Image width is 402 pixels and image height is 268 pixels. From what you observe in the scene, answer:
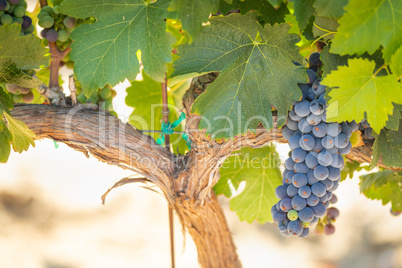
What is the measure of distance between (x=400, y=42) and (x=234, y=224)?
2.16m

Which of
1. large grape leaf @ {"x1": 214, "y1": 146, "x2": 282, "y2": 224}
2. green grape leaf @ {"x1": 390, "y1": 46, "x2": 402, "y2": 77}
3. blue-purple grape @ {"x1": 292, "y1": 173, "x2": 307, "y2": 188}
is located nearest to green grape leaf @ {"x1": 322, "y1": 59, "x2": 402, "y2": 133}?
green grape leaf @ {"x1": 390, "y1": 46, "x2": 402, "y2": 77}

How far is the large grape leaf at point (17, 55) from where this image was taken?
846mm

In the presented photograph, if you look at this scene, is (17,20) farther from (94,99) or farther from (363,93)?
(363,93)

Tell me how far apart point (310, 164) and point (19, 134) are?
1.95 ft

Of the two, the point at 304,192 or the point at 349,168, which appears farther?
the point at 349,168

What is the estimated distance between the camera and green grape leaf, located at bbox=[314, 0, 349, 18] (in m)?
0.68

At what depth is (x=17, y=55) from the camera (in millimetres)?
870

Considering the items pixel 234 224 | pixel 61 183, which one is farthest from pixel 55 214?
pixel 234 224

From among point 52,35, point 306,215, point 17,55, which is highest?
point 52,35

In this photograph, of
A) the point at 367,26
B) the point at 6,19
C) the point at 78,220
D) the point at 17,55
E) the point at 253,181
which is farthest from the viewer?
the point at 78,220

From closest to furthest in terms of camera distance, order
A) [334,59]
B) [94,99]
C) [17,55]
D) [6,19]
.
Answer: [334,59] < [17,55] < [6,19] < [94,99]

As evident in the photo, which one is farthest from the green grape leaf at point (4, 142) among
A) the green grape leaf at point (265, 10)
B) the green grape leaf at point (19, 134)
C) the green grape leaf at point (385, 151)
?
the green grape leaf at point (385, 151)

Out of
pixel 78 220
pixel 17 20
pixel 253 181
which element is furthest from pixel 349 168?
pixel 78 220

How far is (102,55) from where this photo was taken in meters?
0.81
